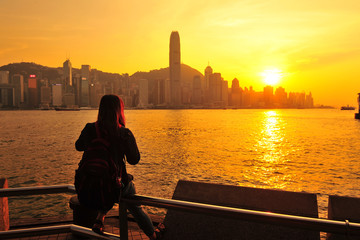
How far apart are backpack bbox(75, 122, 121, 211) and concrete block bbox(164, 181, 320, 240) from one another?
3.74ft

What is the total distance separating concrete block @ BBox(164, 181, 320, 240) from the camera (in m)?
2.95

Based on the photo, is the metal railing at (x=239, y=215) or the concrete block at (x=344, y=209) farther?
the concrete block at (x=344, y=209)

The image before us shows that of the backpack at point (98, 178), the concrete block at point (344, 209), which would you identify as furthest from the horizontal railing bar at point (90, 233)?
the concrete block at point (344, 209)

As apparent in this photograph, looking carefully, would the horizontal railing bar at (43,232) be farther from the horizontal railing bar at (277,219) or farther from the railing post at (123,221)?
the horizontal railing bar at (277,219)

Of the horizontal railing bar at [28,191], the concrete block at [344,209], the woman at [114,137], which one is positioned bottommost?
the concrete block at [344,209]

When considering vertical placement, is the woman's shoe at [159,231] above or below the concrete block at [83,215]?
above

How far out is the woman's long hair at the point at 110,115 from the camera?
2.57 metres

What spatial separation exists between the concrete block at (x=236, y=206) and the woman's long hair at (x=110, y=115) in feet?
4.23

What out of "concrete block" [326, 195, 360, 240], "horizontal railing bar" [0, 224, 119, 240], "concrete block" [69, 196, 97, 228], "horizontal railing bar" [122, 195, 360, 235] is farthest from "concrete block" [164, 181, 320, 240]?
"concrete block" [69, 196, 97, 228]

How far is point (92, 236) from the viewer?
A: 264 centimetres

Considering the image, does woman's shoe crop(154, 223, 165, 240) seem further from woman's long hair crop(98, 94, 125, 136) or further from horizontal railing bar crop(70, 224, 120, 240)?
woman's long hair crop(98, 94, 125, 136)

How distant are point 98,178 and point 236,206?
1.56 meters

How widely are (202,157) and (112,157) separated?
24619mm

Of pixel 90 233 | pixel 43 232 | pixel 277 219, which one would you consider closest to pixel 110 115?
pixel 90 233
